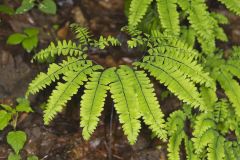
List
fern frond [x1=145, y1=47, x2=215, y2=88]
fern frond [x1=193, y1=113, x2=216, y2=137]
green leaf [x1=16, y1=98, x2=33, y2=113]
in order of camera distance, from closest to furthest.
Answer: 1. fern frond [x1=145, y1=47, x2=215, y2=88]
2. fern frond [x1=193, y1=113, x2=216, y2=137]
3. green leaf [x1=16, y1=98, x2=33, y2=113]

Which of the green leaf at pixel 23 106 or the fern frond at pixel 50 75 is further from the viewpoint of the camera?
the green leaf at pixel 23 106

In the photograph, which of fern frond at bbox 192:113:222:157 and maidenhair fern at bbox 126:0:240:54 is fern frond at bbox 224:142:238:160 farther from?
maidenhair fern at bbox 126:0:240:54

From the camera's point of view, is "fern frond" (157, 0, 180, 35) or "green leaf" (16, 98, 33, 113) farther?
"green leaf" (16, 98, 33, 113)

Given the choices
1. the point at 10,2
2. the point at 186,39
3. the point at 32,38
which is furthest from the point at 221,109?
the point at 10,2

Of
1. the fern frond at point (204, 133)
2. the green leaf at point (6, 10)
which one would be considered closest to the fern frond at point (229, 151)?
the fern frond at point (204, 133)

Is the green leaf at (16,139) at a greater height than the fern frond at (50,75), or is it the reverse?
the fern frond at (50,75)

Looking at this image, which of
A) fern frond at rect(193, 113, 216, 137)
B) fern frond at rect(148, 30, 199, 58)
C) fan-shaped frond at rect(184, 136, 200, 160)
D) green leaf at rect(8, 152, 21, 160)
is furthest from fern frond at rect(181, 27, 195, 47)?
green leaf at rect(8, 152, 21, 160)

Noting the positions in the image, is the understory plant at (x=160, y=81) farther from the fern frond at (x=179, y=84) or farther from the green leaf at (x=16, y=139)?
the green leaf at (x=16, y=139)

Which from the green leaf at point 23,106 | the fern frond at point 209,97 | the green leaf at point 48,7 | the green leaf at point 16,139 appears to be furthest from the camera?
the green leaf at point 48,7
